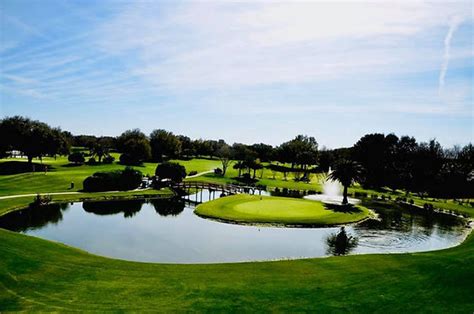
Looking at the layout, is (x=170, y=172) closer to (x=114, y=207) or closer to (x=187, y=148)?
(x=114, y=207)

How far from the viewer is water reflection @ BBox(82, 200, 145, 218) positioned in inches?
2044

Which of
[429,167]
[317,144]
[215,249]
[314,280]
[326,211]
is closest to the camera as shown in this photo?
[314,280]

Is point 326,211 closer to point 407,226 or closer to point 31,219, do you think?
point 407,226

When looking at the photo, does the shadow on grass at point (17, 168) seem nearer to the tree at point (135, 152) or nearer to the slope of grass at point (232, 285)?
the tree at point (135, 152)

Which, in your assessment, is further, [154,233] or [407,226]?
[407,226]

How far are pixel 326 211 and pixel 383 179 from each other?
197ft

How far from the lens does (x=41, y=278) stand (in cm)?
2130

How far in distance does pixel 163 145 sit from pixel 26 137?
54.9 m

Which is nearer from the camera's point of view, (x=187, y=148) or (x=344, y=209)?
(x=344, y=209)

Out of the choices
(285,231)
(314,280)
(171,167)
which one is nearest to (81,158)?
(171,167)

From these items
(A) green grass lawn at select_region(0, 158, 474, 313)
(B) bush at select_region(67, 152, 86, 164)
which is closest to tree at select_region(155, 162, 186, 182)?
(B) bush at select_region(67, 152, 86, 164)

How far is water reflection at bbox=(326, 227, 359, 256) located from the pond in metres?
0.11

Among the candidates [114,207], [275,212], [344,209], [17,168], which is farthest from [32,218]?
[17,168]

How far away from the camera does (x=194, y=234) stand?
135 feet
